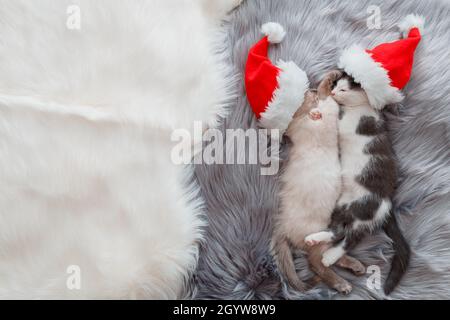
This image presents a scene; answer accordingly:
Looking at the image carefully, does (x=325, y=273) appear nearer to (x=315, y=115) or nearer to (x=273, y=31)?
(x=315, y=115)

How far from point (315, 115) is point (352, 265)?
0.35m

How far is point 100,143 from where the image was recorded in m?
0.96

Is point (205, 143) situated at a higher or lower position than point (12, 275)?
higher

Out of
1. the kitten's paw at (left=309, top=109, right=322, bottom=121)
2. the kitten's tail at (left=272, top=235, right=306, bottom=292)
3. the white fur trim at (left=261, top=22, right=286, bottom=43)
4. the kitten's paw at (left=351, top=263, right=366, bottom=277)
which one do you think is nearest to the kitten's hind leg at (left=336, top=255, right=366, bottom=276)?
the kitten's paw at (left=351, top=263, right=366, bottom=277)

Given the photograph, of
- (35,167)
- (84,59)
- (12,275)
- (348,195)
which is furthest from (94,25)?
(348,195)

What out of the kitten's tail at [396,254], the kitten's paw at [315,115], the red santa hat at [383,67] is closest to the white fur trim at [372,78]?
the red santa hat at [383,67]

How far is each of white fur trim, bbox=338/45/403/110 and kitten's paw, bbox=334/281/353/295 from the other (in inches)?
15.9

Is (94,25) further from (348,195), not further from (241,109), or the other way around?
(348,195)

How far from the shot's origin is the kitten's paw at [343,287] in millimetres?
937

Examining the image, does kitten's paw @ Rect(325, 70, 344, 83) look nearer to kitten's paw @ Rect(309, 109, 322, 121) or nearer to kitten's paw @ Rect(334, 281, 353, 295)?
kitten's paw @ Rect(309, 109, 322, 121)

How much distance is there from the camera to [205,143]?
99cm

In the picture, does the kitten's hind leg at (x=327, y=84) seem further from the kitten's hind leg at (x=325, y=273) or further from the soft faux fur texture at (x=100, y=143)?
the kitten's hind leg at (x=325, y=273)

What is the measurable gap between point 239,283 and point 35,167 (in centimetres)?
52

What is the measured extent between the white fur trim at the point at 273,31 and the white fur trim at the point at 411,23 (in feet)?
0.97
